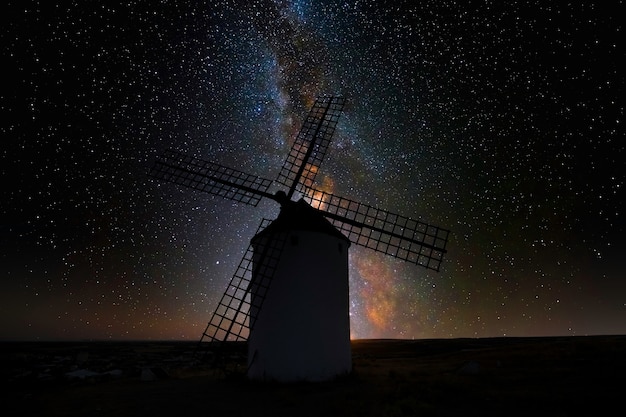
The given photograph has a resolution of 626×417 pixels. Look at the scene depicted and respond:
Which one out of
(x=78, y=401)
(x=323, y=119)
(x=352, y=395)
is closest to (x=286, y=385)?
(x=352, y=395)

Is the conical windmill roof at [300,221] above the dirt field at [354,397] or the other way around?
above

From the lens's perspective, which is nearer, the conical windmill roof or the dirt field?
the dirt field

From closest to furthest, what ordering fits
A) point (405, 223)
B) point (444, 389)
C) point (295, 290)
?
1. point (444, 389)
2. point (295, 290)
3. point (405, 223)

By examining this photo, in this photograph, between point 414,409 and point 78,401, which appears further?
point 78,401

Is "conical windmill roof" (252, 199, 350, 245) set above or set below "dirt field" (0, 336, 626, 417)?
above

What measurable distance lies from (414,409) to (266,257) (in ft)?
25.1

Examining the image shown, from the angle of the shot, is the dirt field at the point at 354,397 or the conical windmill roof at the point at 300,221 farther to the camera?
the conical windmill roof at the point at 300,221

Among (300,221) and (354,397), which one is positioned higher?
(300,221)

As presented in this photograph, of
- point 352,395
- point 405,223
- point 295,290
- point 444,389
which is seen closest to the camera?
point 352,395

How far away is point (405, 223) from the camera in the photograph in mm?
15328

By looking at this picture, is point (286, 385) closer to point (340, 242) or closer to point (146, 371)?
point (340, 242)

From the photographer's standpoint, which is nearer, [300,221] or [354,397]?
[354,397]

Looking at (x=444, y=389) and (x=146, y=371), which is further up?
(x=444, y=389)

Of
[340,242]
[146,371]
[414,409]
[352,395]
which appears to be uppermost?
[340,242]
